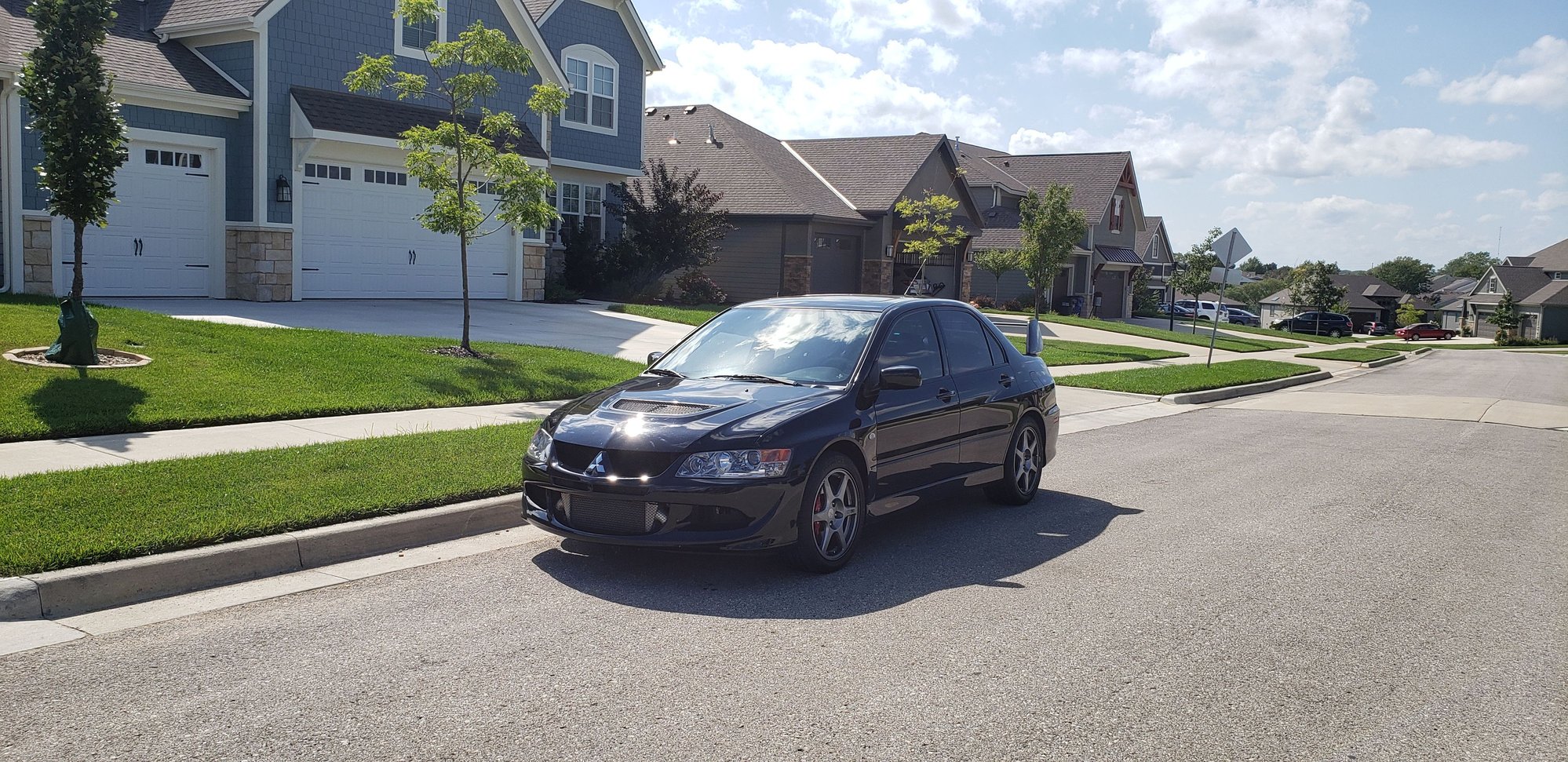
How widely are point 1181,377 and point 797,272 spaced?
15.8 meters

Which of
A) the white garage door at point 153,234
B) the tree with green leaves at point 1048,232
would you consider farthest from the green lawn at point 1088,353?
the white garage door at point 153,234

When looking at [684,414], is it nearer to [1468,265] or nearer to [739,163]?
[739,163]

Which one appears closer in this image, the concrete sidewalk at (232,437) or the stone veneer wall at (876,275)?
the concrete sidewalk at (232,437)

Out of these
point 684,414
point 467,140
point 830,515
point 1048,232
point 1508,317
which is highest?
point 1048,232

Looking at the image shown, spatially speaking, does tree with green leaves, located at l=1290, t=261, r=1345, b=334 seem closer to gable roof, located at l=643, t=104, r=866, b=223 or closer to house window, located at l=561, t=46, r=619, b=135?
gable roof, located at l=643, t=104, r=866, b=223

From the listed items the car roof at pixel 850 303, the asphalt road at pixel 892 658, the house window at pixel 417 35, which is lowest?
the asphalt road at pixel 892 658

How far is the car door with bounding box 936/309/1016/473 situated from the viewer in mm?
7969

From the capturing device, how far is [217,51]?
2000cm

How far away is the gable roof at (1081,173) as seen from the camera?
5441cm

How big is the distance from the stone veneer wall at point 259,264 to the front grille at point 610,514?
15121mm

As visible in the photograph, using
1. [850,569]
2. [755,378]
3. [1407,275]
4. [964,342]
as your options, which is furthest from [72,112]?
[1407,275]

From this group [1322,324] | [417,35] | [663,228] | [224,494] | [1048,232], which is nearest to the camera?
[224,494]

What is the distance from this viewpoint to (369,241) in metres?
21.4

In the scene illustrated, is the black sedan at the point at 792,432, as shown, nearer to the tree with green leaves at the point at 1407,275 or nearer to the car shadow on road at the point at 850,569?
the car shadow on road at the point at 850,569
